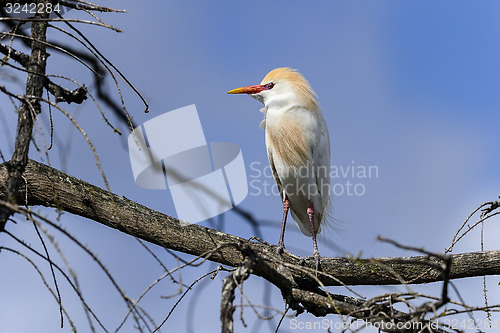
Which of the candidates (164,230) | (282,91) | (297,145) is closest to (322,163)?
(297,145)

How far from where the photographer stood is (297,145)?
4.15 meters

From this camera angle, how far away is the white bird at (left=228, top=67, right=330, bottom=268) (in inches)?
164

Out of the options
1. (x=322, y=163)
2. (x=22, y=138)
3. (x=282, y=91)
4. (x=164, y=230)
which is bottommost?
(x=22, y=138)

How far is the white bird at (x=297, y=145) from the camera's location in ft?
13.7

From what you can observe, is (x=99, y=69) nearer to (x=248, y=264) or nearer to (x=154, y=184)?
(x=154, y=184)

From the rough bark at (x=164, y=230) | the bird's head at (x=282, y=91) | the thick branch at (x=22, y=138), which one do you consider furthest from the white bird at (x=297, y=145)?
the thick branch at (x=22, y=138)

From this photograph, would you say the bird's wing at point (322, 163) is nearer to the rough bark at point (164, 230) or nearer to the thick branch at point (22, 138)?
the rough bark at point (164, 230)

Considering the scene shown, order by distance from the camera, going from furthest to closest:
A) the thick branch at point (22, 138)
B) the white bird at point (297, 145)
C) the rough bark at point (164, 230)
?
1. the white bird at point (297, 145)
2. the rough bark at point (164, 230)
3. the thick branch at point (22, 138)

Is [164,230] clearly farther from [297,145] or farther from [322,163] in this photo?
[322,163]

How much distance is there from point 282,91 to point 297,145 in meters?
0.51

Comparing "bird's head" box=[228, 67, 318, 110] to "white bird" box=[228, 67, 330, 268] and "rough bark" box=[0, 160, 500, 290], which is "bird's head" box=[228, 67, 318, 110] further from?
"rough bark" box=[0, 160, 500, 290]

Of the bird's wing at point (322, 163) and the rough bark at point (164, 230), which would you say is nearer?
the rough bark at point (164, 230)

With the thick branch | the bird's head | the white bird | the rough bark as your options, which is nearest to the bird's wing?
the white bird

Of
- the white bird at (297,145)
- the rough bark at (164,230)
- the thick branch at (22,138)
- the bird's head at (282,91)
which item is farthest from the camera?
the bird's head at (282,91)
